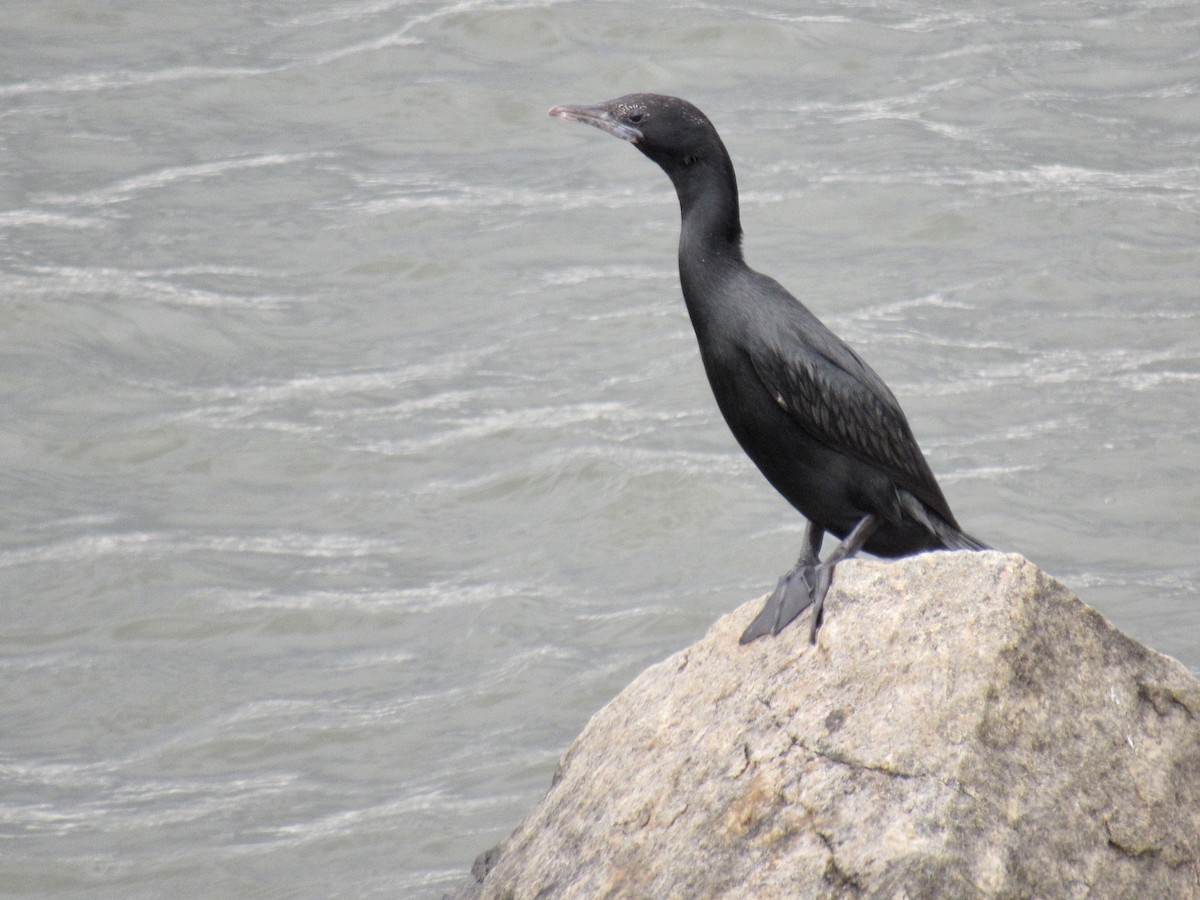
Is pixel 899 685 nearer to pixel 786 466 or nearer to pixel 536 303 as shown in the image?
pixel 786 466

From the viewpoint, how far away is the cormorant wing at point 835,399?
4.41 metres

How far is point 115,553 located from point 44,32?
5.78m

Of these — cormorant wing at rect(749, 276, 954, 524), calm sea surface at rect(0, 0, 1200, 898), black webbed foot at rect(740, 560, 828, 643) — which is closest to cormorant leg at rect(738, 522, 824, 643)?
black webbed foot at rect(740, 560, 828, 643)

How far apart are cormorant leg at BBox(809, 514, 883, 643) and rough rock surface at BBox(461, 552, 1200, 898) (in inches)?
1.1

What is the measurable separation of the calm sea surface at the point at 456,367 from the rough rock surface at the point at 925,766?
253cm

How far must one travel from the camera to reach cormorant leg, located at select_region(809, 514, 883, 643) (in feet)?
12.4

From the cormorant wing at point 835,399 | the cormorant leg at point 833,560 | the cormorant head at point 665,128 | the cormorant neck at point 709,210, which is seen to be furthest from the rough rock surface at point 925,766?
the cormorant head at point 665,128

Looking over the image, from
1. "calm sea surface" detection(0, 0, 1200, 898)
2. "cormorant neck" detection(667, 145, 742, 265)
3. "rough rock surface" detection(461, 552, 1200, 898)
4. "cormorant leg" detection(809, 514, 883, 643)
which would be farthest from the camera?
"calm sea surface" detection(0, 0, 1200, 898)

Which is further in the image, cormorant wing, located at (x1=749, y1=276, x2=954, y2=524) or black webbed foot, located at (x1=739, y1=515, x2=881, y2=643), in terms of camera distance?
cormorant wing, located at (x1=749, y1=276, x2=954, y2=524)

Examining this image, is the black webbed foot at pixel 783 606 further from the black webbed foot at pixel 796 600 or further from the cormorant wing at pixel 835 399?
the cormorant wing at pixel 835 399

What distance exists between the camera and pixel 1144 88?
1197 cm

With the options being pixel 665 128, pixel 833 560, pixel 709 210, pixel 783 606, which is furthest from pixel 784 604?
pixel 665 128

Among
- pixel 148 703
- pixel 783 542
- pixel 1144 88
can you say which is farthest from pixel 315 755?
pixel 1144 88

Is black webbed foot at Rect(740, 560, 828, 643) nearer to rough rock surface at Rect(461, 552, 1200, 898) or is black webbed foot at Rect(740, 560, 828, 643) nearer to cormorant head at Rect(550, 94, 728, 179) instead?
rough rock surface at Rect(461, 552, 1200, 898)
